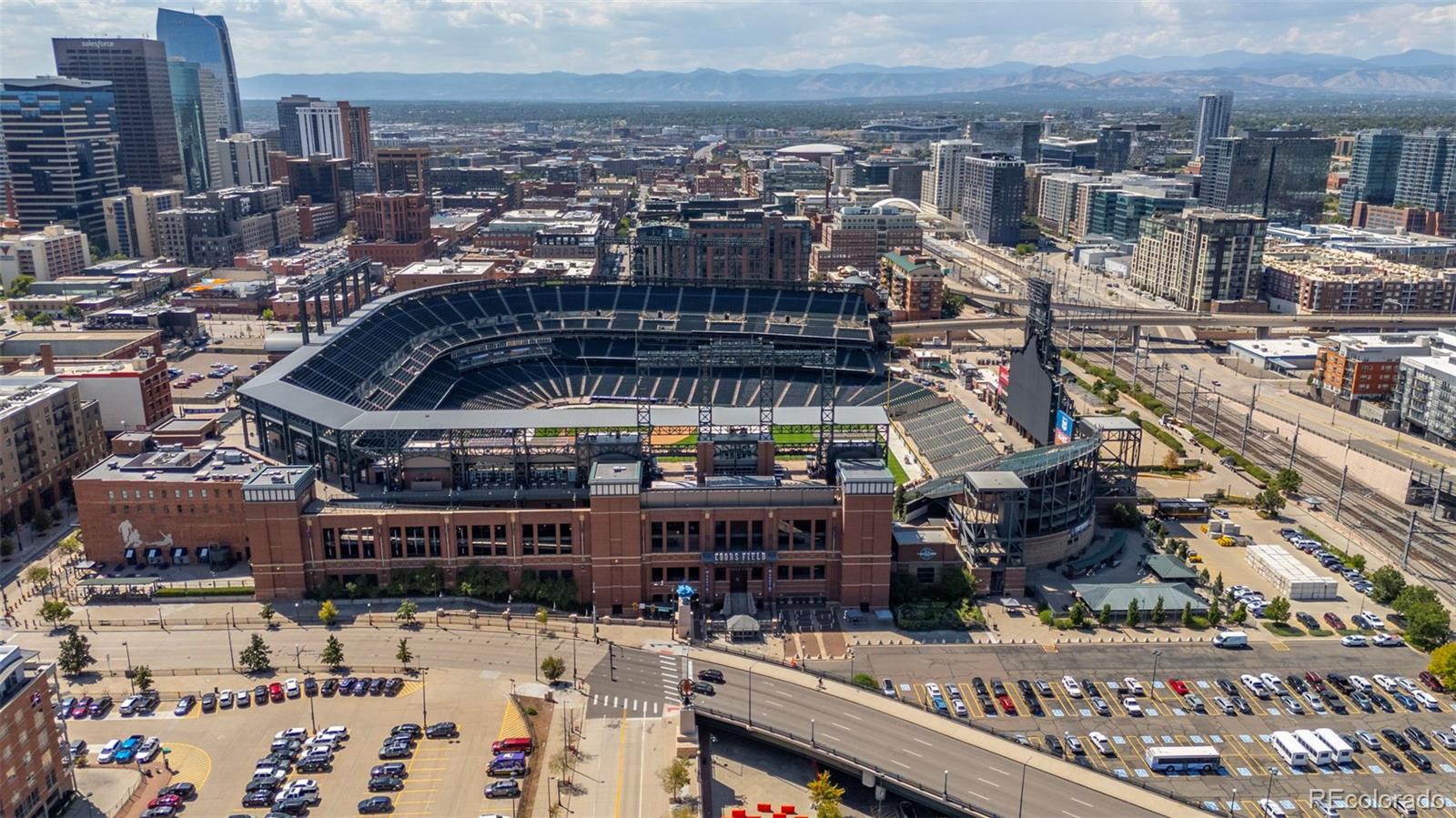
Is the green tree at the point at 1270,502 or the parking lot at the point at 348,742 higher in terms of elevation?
the green tree at the point at 1270,502

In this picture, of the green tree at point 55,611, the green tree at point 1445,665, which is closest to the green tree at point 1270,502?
the green tree at point 1445,665

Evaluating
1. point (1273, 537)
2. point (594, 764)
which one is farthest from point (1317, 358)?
point (594, 764)

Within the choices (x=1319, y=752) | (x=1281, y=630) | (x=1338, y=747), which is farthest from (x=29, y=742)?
(x=1281, y=630)

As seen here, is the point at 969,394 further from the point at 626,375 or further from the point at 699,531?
the point at 699,531

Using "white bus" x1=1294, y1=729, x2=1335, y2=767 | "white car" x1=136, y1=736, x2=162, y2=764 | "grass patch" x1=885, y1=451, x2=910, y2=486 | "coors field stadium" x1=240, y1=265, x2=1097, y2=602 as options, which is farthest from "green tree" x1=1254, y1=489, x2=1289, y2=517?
"white car" x1=136, y1=736, x2=162, y2=764

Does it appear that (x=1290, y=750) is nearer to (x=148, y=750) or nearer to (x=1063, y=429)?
(x=1063, y=429)

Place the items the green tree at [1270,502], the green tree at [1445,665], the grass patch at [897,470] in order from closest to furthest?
1. the green tree at [1445,665]
2. the green tree at [1270,502]
3. the grass patch at [897,470]

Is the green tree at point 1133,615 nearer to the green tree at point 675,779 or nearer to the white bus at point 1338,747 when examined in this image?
the white bus at point 1338,747
